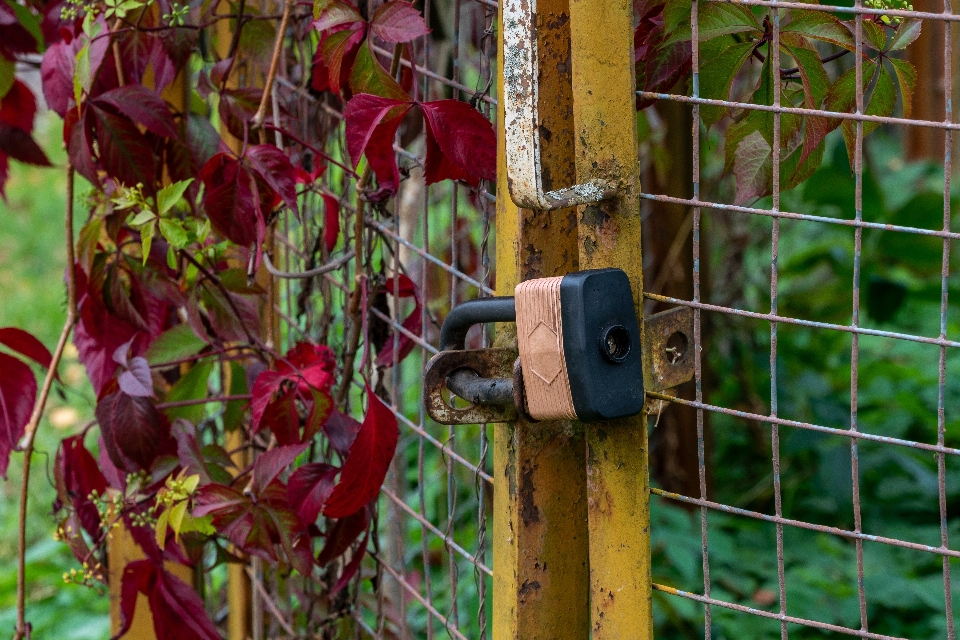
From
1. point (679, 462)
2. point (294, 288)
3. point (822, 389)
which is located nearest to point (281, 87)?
point (294, 288)

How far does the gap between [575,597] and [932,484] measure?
1969 millimetres

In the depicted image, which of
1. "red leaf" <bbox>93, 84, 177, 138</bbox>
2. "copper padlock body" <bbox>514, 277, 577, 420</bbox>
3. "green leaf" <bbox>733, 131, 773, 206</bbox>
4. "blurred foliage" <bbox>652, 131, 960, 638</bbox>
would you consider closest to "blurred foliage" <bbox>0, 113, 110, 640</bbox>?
"red leaf" <bbox>93, 84, 177, 138</bbox>

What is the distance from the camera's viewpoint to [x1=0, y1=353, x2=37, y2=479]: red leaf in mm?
1114

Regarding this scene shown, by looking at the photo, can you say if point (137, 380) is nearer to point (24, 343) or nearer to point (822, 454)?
point (24, 343)

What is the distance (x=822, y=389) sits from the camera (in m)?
2.64

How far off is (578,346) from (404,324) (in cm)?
46

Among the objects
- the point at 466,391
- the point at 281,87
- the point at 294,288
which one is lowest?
the point at 466,391

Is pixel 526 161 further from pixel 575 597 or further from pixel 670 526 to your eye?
pixel 670 526

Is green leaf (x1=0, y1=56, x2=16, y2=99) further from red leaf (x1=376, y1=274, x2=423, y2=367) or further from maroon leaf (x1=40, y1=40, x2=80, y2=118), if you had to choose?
red leaf (x1=376, y1=274, x2=423, y2=367)

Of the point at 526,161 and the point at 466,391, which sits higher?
the point at 526,161

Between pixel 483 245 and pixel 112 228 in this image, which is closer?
pixel 483 245

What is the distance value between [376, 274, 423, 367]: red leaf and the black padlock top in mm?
394

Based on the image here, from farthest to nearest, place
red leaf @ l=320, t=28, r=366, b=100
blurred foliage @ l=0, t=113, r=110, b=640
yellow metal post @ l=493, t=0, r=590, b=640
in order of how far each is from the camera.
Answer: blurred foliage @ l=0, t=113, r=110, b=640, red leaf @ l=320, t=28, r=366, b=100, yellow metal post @ l=493, t=0, r=590, b=640

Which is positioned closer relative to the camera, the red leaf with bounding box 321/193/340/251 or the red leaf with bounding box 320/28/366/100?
the red leaf with bounding box 320/28/366/100
